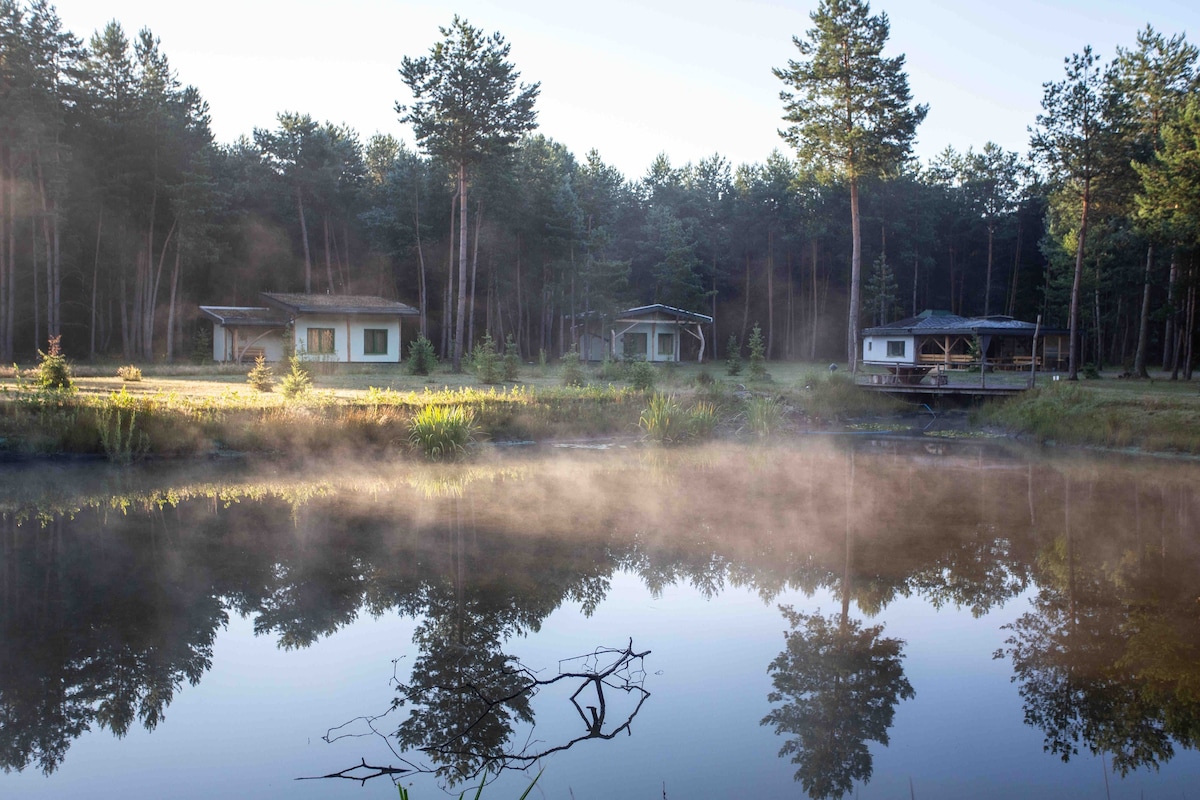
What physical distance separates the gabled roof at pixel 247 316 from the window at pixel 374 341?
3.11 m

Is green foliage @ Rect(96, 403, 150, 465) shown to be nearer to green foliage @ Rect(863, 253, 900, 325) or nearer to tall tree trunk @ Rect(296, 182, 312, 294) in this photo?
tall tree trunk @ Rect(296, 182, 312, 294)

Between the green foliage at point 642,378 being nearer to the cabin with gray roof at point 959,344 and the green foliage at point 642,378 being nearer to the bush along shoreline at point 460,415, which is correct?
the bush along shoreline at point 460,415

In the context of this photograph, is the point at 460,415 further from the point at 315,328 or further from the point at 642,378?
the point at 315,328

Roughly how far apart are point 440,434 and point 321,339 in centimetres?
2095

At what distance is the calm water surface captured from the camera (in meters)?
4.70

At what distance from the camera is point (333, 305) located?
1334 inches

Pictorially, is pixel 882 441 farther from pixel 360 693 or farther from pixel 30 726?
pixel 30 726

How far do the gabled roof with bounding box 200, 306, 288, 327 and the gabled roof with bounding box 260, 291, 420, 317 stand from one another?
41 centimetres

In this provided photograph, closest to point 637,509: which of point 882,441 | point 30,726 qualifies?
point 30,726

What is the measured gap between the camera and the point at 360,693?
5574mm

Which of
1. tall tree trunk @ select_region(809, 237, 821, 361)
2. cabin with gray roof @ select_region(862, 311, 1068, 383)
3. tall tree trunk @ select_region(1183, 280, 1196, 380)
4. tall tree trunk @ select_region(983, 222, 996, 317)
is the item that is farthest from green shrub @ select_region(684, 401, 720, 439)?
tall tree trunk @ select_region(983, 222, 996, 317)

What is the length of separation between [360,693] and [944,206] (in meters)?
53.5

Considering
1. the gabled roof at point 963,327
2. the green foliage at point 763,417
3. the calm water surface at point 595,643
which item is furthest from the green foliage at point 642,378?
the gabled roof at point 963,327

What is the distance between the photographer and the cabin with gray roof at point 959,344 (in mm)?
35969
